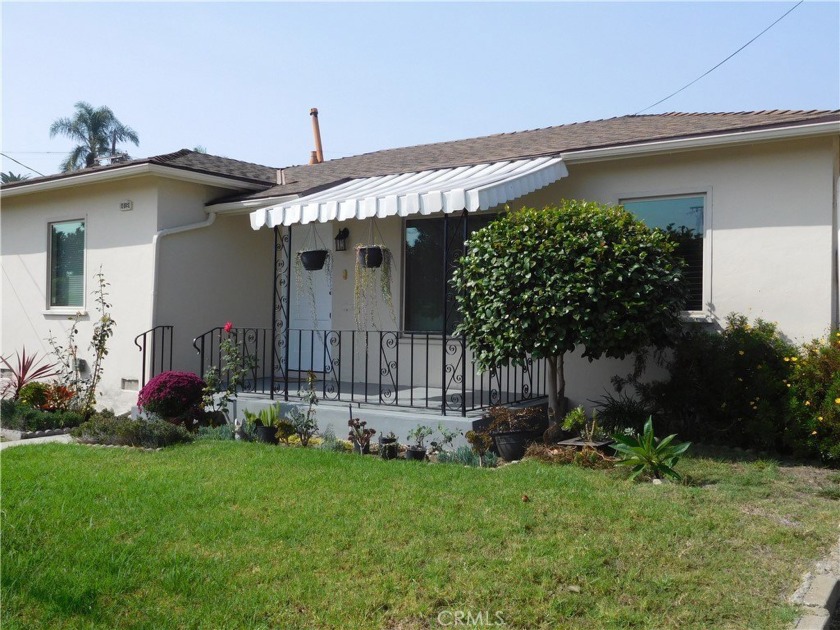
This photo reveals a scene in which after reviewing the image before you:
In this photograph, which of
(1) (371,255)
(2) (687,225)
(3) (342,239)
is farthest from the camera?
(3) (342,239)

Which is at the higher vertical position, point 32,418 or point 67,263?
point 67,263

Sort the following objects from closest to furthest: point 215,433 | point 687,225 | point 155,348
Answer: point 215,433, point 687,225, point 155,348

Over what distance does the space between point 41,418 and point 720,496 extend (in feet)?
31.4

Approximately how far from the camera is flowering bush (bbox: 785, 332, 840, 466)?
7.70 metres

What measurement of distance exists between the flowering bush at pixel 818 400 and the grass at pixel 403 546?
0.51 meters

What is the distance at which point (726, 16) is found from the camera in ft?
40.3

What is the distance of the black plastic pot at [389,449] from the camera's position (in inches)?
333

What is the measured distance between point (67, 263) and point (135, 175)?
123 inches

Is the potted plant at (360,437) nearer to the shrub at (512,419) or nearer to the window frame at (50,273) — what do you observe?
the shrub at (512,419)

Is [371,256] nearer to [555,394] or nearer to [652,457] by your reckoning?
[555,394]

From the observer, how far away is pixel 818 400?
26.0 ft

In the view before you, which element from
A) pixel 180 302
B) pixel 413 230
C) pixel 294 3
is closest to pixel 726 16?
pixel 413 230

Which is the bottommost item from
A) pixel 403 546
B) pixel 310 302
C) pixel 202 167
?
pixel 403 546

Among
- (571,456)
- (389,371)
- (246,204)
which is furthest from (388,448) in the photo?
(246,204)
